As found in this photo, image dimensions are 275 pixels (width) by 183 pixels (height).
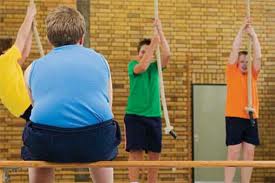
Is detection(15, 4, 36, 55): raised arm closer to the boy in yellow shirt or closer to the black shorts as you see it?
the boy in yellow shirt

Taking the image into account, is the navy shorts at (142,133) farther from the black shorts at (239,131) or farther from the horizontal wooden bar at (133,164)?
the horizontal wooden bar at (133,164)

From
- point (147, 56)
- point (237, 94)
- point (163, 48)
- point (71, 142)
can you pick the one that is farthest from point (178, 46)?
point (71, 142)

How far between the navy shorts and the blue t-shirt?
209 cm

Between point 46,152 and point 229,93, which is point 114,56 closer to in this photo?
point 229,93

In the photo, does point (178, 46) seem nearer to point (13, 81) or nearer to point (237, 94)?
point (237, 94)

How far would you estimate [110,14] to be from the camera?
22.7ft

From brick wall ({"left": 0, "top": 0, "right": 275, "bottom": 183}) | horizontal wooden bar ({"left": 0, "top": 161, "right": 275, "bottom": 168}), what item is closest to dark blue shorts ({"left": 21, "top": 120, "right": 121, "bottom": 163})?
horizontal wooden bar ({"left": 0, "top": 161, "right": 275, "bottom": 168})

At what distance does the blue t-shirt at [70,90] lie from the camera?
8.38ft

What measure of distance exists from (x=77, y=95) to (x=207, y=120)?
4805mm

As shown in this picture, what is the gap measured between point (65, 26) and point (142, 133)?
2.23 meters

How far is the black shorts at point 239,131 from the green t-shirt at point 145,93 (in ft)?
2.07

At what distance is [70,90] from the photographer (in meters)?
2.56

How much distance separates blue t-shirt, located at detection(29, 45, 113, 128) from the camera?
8.38 ft

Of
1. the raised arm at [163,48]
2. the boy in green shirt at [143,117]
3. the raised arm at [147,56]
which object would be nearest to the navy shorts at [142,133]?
the boy in green shirt at [143,117]
